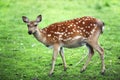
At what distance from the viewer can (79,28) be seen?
372 inches

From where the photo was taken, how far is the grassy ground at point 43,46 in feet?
31.6

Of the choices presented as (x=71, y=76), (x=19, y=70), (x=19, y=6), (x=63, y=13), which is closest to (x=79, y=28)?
(x=71, y=76)

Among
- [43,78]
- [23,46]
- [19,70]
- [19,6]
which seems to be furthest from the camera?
[19,6]

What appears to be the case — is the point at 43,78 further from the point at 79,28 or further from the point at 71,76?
the point at 79,28

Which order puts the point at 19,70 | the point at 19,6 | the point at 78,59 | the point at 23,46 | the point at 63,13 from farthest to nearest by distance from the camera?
the point at 19,6
the point at 63,13
the point at 23,46
the point at 78,59
the point at 19,70

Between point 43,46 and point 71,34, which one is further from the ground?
point 71,34

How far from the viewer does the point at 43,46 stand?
12461 mm

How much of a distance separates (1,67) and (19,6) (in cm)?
957

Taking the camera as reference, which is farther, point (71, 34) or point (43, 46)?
point (43, 46)

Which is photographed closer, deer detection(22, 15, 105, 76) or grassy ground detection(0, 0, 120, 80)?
deer detection(22, 15, 105, 76)

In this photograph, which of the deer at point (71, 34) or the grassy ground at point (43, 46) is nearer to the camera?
the deer at point (71, 34)

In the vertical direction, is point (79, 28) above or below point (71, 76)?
above

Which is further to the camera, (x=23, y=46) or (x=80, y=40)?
(x=23, y=46)

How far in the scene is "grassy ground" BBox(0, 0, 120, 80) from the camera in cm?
964
